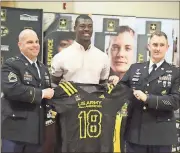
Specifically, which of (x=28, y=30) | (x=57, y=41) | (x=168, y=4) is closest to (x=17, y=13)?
(x=28, y=30)

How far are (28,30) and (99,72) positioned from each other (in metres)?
0.43

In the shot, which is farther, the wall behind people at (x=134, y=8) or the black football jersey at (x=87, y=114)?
the wall behind people at (x=134, y=8)

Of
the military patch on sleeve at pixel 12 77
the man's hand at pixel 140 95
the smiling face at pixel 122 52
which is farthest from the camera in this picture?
the smiling face at pixel 122 52

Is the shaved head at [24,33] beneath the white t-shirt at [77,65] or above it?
above

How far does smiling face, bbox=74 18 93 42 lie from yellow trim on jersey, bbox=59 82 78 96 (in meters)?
0.25

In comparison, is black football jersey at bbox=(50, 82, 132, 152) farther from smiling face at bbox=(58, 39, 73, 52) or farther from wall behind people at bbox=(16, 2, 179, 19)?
wall behind people at bbox=(16, 2, 179, 19)

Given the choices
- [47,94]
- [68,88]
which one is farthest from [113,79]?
[47,94]

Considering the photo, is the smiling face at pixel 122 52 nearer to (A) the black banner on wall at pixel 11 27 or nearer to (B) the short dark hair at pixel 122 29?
(B) the short dark hair at pixel 122 29

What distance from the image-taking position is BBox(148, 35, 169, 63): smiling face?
161 cm

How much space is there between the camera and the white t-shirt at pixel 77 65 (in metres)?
1.57

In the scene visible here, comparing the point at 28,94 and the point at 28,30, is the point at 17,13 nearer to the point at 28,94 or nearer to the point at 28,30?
the point at 28,30

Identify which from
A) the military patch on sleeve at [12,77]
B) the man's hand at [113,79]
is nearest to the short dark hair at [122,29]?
the man's hand at [113,79]

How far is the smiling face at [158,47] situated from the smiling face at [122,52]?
0.11 meters

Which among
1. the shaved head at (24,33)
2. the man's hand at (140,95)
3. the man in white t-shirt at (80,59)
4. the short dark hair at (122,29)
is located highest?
the short dark hair at (122,29)
